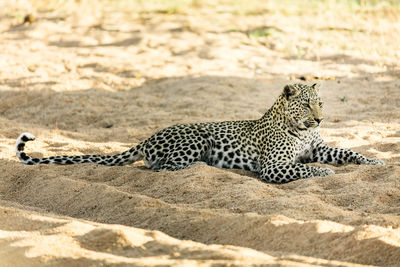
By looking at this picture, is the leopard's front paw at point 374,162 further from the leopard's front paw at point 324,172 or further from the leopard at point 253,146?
the leopard's front paw at point 324,172

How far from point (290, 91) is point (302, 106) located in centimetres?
27

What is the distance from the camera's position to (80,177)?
28.3ft

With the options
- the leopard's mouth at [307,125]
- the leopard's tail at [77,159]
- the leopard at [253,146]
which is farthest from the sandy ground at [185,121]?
the leopard's mouth at [307,125]

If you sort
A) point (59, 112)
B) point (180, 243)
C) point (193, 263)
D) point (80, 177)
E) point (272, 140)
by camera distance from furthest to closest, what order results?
point (59, 112)
point (272, 140)
point (80, 177)
point (180, 243)
point (193, 263)

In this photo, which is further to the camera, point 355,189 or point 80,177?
point 80,177

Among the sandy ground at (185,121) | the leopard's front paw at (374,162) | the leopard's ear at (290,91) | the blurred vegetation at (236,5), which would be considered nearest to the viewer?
the sandy ground at (185,121)

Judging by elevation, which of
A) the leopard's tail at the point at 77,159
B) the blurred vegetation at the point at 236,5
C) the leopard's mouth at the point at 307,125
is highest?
the blurred vegetation at the point at 236,5

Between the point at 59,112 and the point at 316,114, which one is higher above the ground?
the point at 316,114

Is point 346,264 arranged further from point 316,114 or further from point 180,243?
point 316,114

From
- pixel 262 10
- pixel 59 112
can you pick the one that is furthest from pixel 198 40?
pixel 59 112

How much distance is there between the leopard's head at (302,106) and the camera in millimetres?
8977

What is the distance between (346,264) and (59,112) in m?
8.89

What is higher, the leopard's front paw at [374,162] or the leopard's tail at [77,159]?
the leopard's front paw at [374,162]

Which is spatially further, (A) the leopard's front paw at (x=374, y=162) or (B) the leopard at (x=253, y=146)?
(B) the leopard at (x=253, y=146)
